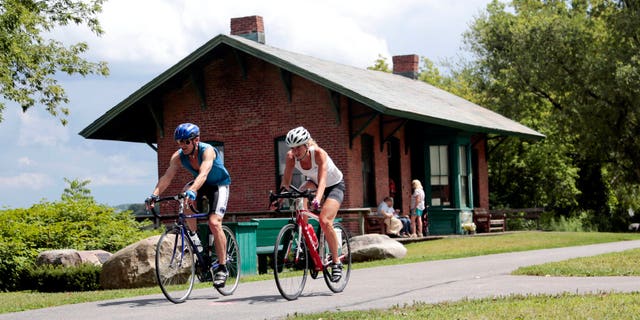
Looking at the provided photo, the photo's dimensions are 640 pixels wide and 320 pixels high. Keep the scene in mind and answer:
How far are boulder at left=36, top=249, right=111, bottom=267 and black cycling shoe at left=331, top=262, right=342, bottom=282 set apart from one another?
6.89m

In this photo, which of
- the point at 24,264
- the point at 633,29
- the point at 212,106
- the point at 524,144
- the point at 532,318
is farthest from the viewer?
the point at 524,144

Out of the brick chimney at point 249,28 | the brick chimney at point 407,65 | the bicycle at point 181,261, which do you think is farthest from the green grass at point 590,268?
the brick chimney at point 407,65

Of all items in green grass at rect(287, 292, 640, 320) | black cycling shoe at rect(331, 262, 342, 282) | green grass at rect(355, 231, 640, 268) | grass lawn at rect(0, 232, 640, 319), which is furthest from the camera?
green grass at rect(355, 231, 640, 268)

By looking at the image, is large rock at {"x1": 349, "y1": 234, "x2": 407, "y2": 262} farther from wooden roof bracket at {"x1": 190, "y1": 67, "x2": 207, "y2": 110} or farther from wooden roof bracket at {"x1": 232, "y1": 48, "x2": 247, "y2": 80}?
wooden roof bracket at {"x1": 190, "y1": 67, "x2": 207, "y2": 110}

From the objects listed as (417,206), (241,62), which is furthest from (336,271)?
(241,62)

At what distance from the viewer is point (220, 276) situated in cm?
1112

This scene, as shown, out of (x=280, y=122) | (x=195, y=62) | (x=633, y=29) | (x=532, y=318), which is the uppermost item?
(x=633, y=29)

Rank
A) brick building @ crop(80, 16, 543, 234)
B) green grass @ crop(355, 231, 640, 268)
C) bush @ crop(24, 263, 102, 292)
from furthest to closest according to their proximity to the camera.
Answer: brick building @ crop(80, 16, 543, 234)
green grass @ crop(355, 231, 640, 268)
bush @ crop(24, 263, 102, 292)

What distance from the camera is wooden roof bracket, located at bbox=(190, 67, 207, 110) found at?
2786 cm

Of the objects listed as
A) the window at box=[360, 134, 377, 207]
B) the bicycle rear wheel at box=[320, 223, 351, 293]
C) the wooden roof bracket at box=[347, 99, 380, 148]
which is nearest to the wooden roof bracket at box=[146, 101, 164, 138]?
Answer: the wooden roof bracket at box=[347, 99, 380, 148]

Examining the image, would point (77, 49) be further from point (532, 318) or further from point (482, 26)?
point (482, 26)

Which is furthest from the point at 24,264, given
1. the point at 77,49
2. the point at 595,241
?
the point at 595,241

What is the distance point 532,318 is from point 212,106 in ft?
67.2

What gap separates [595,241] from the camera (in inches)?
1035
